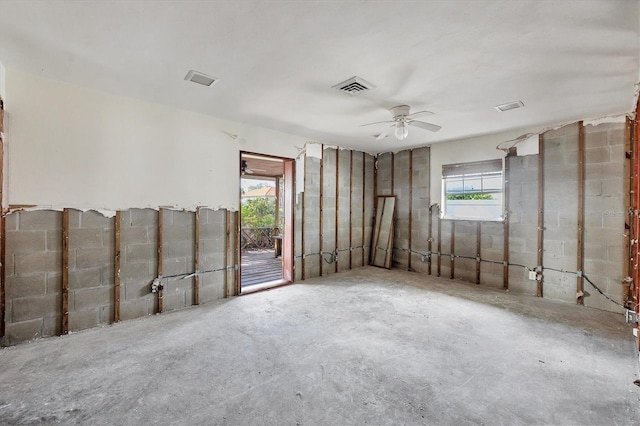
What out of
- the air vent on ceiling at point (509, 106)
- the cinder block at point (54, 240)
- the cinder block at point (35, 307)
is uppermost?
the air vent on ceiling at point (509, 106)

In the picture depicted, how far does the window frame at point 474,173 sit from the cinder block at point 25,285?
6181mm

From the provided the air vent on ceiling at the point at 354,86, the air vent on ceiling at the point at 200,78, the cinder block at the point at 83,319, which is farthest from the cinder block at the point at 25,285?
the air vent on ceiling at the point at 354,86

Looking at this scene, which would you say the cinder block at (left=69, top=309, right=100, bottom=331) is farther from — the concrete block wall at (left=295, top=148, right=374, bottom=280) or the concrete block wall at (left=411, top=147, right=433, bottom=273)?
the concrete block wall at (left=411, top=147, right=433, bottom=273)

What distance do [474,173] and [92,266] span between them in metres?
6.13

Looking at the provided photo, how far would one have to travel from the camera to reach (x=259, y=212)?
1056cm

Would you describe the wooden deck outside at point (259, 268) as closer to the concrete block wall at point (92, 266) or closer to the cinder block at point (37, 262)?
the concrete block wall at point (92, 266)

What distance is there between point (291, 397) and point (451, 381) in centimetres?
130

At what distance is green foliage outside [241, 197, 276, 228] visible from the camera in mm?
10211

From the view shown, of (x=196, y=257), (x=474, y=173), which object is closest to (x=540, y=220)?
(x=474, y=173)

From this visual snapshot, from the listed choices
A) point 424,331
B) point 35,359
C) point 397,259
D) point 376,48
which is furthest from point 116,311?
point 397,259

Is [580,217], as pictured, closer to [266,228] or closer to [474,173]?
[474,173]

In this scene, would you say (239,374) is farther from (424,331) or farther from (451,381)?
(424,331)

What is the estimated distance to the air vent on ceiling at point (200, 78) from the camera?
284 centimetres

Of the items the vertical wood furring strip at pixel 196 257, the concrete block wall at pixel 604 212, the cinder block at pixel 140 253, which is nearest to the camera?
the cinder block at pixel 140 253
